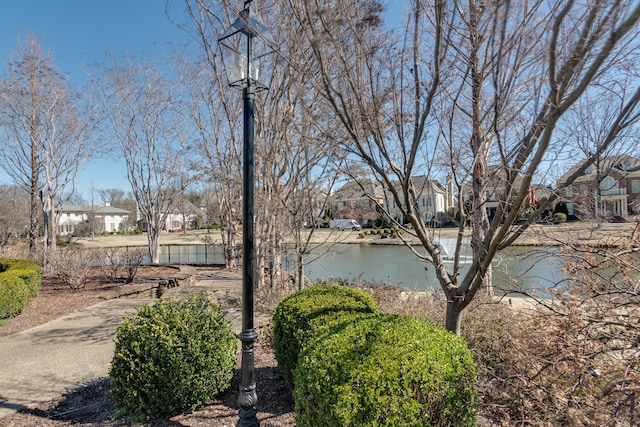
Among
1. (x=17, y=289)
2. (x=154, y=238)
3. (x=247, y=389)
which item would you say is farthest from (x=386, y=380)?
(x=154, y=238)

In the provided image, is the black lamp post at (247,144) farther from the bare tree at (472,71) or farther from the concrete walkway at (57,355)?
the concrete walkway at (57,355)

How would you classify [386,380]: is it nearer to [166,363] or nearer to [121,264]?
[166,363]

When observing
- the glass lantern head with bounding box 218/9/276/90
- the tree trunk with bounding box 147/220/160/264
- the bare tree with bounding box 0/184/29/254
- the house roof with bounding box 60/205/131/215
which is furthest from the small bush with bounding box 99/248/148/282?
A: the house roof with bounding box 60/205/131/215

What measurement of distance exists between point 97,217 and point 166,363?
A: 55.9 meters

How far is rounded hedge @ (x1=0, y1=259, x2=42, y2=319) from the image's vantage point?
6230mm

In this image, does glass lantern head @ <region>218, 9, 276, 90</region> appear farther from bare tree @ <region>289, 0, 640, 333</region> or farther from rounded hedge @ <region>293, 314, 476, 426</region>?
rounded hedge @ <region>293, 314, 476, 426</region>

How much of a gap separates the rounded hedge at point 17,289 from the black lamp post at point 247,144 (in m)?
6.16

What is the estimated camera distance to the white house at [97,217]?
46.6 meters

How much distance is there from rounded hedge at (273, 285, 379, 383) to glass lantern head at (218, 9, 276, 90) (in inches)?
80.7

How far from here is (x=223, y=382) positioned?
3.17 meters

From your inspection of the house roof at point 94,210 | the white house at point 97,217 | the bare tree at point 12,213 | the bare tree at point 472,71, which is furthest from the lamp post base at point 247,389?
the house roof at point 94,210

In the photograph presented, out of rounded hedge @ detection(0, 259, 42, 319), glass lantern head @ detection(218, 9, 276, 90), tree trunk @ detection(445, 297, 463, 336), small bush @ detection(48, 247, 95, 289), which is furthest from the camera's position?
small bush @ detection(48, 247, 95, 289)

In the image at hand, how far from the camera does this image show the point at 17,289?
6508 mm

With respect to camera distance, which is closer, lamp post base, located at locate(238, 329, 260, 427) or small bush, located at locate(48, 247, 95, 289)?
lamp post base, located at locate(238, 329, 260, 427)
